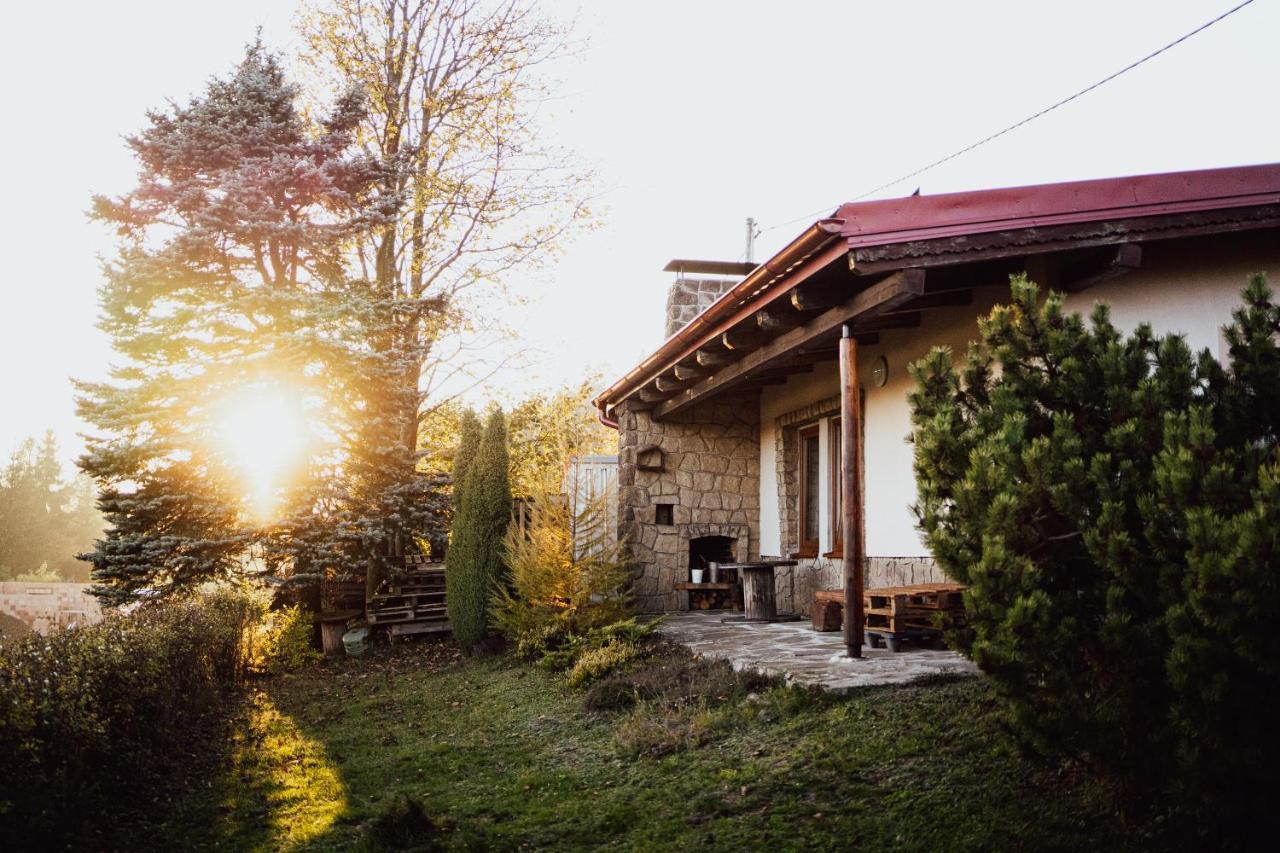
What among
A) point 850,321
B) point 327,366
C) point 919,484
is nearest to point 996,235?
point 850,321

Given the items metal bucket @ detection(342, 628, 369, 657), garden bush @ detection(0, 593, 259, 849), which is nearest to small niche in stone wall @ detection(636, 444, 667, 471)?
metal bucket @ detection(342, 628, 369, 657)

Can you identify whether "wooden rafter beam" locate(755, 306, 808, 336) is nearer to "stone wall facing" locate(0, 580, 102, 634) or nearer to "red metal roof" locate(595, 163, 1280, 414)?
"red metal roof" locate(595, 163, 1280, 414)

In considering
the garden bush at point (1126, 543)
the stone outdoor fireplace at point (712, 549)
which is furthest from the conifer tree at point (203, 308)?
the garden bush at point (1126, 543)

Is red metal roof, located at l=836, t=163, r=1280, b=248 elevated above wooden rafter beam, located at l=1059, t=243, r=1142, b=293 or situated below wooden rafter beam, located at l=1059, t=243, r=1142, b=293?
above

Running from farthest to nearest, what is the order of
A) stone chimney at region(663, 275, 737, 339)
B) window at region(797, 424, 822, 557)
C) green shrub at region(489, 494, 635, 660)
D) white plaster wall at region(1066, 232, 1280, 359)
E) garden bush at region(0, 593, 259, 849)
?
stone chimney at region(663, 275, 737, 339), window at region(797, 424, 822, 557), green shrub at region(489, 494, 635, 660), white plaster wall at region(1066, 232, 1280, 359), garden bush at region(0, 593, 259, 849)

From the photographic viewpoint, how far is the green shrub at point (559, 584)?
9.36 metres

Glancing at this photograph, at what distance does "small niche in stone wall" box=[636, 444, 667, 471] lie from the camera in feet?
37.0

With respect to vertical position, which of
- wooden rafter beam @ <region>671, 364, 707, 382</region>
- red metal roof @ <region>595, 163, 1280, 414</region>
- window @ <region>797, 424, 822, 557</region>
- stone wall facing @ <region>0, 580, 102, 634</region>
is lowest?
stone wall facing @ <region>0, 580, 102, 634</region>

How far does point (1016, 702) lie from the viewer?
3426 millimetres

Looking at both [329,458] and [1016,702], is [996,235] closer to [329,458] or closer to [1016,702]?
[1016,702]

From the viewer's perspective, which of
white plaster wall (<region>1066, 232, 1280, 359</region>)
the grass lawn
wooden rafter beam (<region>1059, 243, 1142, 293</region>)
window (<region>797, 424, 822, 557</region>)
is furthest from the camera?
window (<region>797, 424, 822, 557</region>)

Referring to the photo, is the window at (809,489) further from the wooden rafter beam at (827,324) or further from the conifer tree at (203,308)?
the conifer tree at (203,308)

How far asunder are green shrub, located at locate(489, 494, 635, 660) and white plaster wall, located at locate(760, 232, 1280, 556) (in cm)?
233

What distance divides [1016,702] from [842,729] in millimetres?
1395
